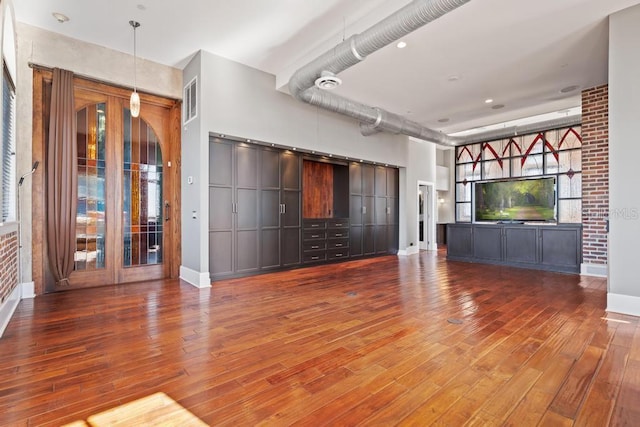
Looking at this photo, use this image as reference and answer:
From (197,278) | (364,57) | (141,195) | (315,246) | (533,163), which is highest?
(364,57)

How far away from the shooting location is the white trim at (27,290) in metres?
3.94

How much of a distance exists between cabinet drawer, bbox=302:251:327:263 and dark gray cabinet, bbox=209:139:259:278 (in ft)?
3.78

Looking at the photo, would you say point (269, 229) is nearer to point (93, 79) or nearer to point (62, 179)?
point (62, 179)

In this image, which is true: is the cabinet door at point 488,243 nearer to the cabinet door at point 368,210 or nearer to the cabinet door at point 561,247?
the cabinet door at point 561,247

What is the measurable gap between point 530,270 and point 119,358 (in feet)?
22.5

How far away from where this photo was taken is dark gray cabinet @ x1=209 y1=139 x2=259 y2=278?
498cm

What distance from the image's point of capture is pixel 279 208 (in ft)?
19.1

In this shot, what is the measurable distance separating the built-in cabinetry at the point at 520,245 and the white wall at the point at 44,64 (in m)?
7.22

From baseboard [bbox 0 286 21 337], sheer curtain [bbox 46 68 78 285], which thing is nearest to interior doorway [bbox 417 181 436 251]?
sheer curtain [bbox 46 68 78 285]

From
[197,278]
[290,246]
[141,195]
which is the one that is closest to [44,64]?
[141,195]

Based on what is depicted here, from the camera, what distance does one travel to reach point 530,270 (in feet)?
20.1

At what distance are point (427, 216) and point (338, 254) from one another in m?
4.37

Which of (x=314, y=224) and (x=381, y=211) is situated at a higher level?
(x=381, y=211)

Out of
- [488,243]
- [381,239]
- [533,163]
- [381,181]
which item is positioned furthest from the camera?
[533,163]
